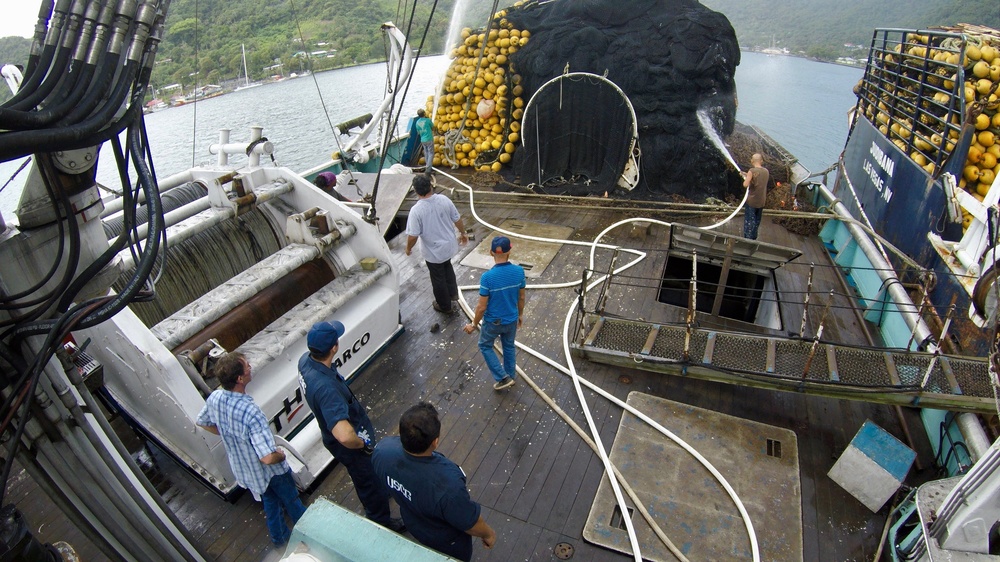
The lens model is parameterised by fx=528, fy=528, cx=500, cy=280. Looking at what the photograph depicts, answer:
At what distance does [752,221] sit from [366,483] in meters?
5.83

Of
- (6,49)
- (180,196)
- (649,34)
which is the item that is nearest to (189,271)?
(180,196)

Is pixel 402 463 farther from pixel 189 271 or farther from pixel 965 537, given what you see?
pixel 189 271

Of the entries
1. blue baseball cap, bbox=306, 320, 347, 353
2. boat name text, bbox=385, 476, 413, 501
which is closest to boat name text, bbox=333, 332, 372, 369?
blue baseball cap, bbox=306, 320, 347, 353

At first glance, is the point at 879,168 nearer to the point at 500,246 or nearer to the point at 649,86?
the point at 649,86

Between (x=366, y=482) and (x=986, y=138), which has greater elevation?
(x=986, y=138)

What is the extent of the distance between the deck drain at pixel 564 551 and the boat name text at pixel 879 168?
235 inches

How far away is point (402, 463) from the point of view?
2.46m

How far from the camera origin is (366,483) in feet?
10.9

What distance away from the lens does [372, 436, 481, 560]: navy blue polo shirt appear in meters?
2.43

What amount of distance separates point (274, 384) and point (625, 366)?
9.79 feet

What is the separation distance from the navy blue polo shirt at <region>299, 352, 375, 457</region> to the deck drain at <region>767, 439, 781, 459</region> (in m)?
3.07

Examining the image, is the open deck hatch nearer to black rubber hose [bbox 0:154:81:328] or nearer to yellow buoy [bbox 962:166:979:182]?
yellow buoy [bbox 962:166:979:182]

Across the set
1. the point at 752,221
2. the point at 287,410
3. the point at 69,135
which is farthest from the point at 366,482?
the point at 752,221

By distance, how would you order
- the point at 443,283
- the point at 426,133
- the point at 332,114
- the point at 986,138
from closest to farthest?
1. the point at 986,138
2. the point at 443,283
3. the point at 426,133
4. the point at 332,114
